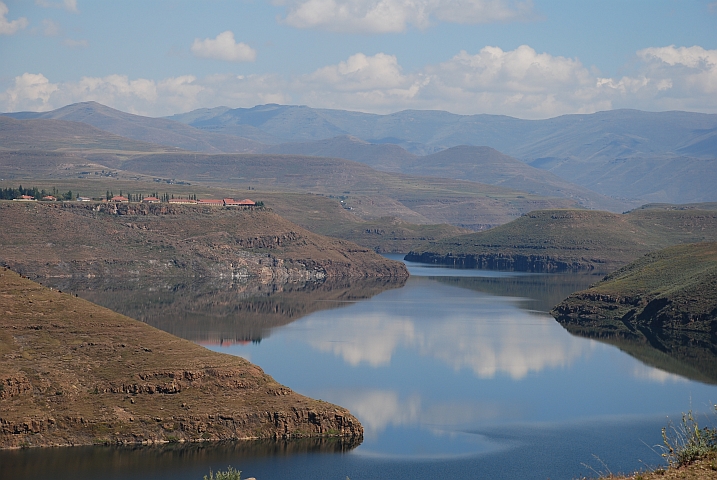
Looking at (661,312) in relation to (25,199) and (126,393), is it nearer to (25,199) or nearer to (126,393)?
(126,393)

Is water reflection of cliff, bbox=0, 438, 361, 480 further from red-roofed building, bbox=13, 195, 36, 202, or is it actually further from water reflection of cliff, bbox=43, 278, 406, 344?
red-roofed building, bbox=13, 195, 36, 202

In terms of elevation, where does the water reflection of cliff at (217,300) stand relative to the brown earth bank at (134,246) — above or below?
below

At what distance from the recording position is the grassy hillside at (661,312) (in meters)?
110

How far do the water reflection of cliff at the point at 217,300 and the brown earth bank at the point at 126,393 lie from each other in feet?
108

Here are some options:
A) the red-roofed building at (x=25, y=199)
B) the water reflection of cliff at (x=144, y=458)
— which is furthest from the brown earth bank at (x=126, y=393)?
the red-roofed building at (x=25, y=199)

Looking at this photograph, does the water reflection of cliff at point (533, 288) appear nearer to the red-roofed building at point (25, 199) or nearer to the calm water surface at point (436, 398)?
the calm water surface at point (436, 398)

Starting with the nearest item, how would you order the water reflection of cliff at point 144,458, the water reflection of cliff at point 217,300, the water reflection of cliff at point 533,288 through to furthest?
the water reflection of cliff at point 144,458
the water reflection of cliff at point 217,300
the water reflection of cliff at point 533,288

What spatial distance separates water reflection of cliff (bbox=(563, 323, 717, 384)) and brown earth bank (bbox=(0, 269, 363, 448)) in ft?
142

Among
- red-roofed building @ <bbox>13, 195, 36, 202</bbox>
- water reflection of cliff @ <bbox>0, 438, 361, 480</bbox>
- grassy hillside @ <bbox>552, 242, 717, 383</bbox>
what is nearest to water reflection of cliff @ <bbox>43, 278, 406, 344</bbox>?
red-roofed building @ <bbox>13, 195, 36, 202</bbox>

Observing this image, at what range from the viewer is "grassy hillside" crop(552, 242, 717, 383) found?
10961 cm

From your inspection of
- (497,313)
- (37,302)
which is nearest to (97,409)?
(37,302)

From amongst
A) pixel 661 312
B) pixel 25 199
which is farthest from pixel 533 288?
pixel 25 199

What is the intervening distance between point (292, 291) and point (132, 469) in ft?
363

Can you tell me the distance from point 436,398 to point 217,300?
70.3 meters
